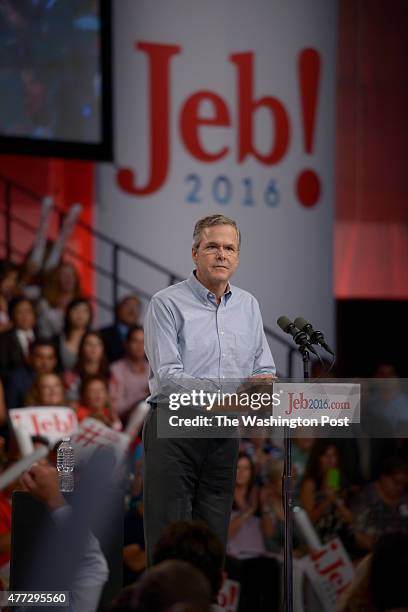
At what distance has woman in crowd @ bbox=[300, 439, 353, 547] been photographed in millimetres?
5086

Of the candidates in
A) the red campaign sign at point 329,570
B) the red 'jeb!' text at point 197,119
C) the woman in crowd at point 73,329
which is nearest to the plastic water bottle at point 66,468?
the red campaign sign at point 329,570

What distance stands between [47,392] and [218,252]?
301 centimetres

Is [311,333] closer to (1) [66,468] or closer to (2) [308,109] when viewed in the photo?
(1) [66,468]

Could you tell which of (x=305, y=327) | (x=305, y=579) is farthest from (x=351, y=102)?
(x=305, y=327)

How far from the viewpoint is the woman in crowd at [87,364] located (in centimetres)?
628

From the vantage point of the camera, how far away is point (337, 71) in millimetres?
9141

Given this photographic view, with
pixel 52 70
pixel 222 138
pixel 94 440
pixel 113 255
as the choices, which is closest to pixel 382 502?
pixel 94 440

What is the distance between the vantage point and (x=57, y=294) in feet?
23.1

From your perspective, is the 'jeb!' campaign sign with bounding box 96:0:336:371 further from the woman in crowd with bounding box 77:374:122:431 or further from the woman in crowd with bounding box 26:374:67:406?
the woman in crowd with bounding box 26:374:67:406

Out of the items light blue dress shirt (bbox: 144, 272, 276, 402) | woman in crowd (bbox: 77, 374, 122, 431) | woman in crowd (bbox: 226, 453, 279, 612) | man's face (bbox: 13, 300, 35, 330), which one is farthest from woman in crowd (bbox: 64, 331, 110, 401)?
light blue dress shirt (bbox: 144, 272, 276, 402)

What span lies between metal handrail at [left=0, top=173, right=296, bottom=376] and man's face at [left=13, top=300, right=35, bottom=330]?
150cm

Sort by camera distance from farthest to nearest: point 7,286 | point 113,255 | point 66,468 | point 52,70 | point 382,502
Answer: point 113,255
point 52,70
point 7,286
point 382,502
point 66,468

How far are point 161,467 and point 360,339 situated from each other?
20.7 ft

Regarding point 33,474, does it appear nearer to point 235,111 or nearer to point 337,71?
point 235,111
